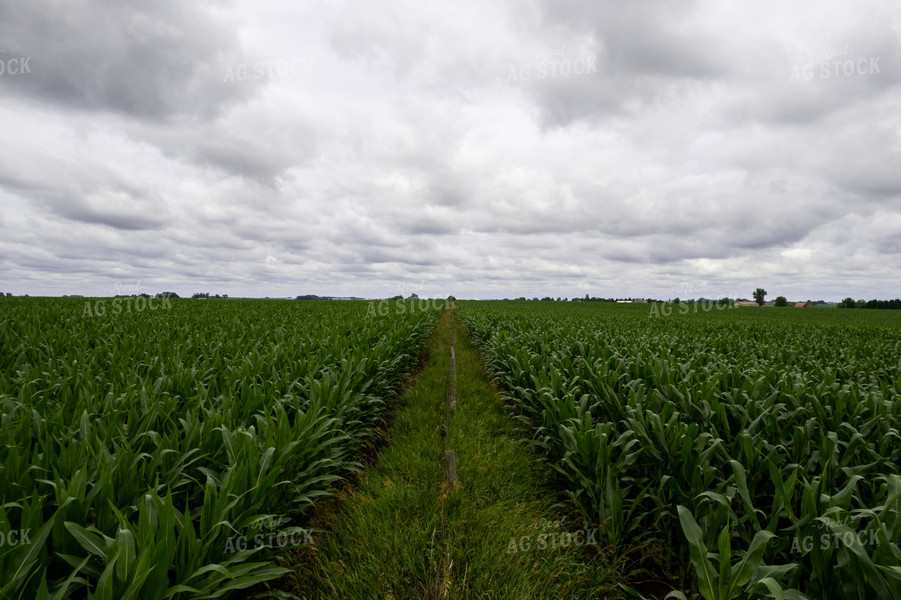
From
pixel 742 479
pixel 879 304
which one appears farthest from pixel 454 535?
pixel 879 304

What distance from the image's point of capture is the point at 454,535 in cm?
337

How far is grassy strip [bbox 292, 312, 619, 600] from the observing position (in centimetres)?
282

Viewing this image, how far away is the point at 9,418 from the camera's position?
10.4 ft

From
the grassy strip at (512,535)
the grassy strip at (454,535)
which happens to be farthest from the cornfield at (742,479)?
the grassy strip at (454,535)

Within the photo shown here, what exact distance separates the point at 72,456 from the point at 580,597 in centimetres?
380

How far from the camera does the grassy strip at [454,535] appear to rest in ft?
9.25

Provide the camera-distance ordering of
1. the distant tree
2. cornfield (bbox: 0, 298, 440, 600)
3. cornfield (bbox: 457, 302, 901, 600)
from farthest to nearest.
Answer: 1. the distant tree
2. cornfield (bbox: 457, 302, 901, 600)
3. cornfield (bbox: 0, 298, 440, 600)

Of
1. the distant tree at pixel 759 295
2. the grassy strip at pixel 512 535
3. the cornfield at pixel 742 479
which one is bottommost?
the grassy strip at pixel 512 535

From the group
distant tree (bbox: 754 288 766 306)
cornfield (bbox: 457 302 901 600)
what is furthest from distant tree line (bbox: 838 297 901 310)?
cornfield (bbox: 457 302 901 600)

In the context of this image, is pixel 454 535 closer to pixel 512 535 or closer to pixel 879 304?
pixel 512 535

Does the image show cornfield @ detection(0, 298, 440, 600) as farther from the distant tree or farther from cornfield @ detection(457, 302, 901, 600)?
the distant tree

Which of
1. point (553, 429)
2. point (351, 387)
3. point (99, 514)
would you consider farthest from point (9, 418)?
point (553, 429)

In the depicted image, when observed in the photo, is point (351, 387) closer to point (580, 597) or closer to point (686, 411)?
point (580, 597)

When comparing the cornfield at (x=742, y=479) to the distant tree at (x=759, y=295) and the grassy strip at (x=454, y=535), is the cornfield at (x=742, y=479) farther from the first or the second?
the distant tree at (x=759, y=295)
